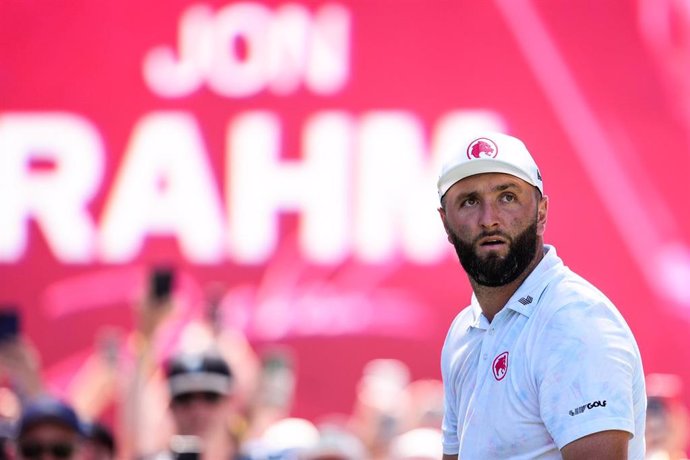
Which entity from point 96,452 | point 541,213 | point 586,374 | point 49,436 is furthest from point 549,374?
point 96,452

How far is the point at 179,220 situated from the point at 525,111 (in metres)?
2.47

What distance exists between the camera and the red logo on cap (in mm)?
3023

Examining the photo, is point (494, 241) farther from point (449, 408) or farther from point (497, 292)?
point (449, 408)

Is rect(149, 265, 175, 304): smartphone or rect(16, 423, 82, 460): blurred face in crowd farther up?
rect(149, 265, 175, 304): smartphone

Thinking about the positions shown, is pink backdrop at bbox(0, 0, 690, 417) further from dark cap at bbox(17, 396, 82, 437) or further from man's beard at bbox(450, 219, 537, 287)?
man's beard at bbox(450, 219, 537, 287)

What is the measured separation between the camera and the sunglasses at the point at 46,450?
4.87 m

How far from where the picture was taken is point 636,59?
31.1ft

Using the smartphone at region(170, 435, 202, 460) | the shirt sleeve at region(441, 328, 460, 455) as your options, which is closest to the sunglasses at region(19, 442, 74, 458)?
the smartphone at region(170, 435, 202, 460)

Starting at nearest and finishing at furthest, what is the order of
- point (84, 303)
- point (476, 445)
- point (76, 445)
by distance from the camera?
point (476, 445) < point (76, 445) < point (84, 303)

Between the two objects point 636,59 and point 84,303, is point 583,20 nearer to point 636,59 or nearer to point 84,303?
point 636,59

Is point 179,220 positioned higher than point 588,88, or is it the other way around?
point 588,88

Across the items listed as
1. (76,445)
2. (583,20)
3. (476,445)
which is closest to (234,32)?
(583,20)

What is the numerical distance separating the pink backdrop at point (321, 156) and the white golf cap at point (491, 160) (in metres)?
6.00

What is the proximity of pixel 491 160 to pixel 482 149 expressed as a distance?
0.04 meters
